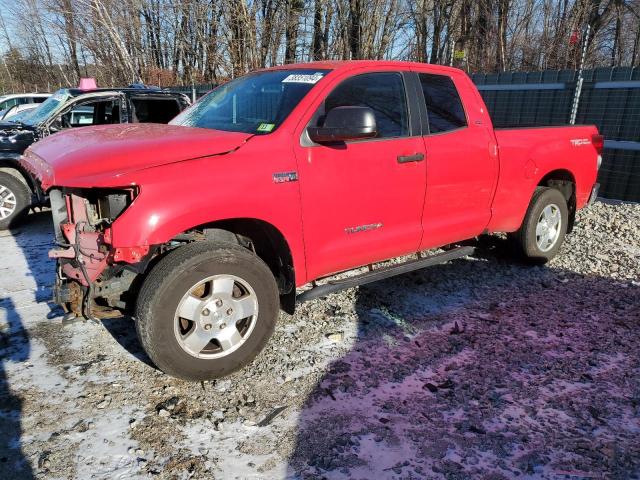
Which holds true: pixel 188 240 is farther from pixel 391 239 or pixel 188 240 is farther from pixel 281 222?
pixel 391 239

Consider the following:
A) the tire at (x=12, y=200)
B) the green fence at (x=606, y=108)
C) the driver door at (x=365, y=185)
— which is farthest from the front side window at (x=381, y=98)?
the tire at (x=12, y=200)

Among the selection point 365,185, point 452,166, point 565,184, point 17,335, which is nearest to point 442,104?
point 452,166

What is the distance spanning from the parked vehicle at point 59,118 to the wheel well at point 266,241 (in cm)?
415

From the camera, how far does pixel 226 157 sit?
302 centimetres

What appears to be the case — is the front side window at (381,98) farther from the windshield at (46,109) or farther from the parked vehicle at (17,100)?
the parked vehicle at (17,100)

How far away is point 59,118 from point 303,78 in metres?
5.17


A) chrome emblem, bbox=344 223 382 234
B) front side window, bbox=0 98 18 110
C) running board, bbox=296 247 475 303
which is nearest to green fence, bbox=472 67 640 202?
running board, bbox=296 247 475 303

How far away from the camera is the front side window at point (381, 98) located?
3.62 meters

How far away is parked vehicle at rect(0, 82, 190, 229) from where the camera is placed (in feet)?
21.9

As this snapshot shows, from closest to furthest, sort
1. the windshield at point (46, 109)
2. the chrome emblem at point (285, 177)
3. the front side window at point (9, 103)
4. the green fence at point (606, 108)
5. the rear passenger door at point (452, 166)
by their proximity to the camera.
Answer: the chrome emblem at point (285, 177) → the rear passenger door at point (452, 166) → the windshield at point (46, 109) → the green fence at point (606, 108) → the front side window at point (9, 103)

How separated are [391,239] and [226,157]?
1.50m

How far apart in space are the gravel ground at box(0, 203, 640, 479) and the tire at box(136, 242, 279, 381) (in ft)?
0.65

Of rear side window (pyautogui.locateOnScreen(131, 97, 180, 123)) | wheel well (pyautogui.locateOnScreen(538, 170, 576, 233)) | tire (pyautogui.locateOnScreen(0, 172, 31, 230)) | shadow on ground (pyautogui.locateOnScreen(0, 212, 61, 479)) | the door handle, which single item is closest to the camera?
shadow on ground (pyautogui.locateOnScreen(0, 212, 61, 479))

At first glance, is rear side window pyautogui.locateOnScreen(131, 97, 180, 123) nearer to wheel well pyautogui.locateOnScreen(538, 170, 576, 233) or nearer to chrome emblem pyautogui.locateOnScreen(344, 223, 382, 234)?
chrome emblem pyautogui.locateOnScreen(344, 223, 382, 234)
